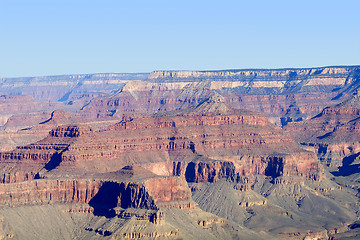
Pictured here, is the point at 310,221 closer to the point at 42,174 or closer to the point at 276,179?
the point at 276,179

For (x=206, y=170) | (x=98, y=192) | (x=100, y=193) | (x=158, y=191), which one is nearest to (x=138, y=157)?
(x=206, y=170)

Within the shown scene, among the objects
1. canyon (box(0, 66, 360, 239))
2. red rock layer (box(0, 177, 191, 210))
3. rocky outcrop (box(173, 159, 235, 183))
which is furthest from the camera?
rocky outcrop (box(173, 159, 235, 183))

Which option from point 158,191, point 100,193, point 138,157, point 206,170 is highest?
point 158,191

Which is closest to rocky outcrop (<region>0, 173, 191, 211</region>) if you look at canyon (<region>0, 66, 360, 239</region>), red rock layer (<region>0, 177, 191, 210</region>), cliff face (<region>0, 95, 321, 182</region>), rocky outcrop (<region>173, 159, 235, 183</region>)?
red rock layer (<region>0, 177, 191, 210</region>)

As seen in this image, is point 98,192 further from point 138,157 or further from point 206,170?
point 138,157

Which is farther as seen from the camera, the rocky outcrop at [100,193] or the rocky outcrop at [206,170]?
the rocky outcrop at [206,170]

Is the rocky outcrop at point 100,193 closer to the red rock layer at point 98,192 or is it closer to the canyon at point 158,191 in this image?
the red rock layer at point 98,192

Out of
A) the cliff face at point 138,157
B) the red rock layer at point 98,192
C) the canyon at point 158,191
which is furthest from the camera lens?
the cliff face at point 138,157

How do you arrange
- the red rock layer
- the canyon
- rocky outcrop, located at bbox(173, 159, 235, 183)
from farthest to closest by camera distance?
1. rocky outcrop, located at bbox(173, 159, 235, 183)
2. the red rock layer
3. the canyon

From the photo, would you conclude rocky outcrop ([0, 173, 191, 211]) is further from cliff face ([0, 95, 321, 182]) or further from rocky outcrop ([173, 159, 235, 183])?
rocky outcrop ([173, 159, 235, 183])

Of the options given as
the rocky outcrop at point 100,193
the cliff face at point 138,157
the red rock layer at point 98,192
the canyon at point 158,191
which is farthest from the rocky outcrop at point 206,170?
the red rock layer at point 98,192

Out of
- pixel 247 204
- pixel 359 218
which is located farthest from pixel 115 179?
pixel 359 218

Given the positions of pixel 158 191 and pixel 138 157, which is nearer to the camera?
pixel 158 191
